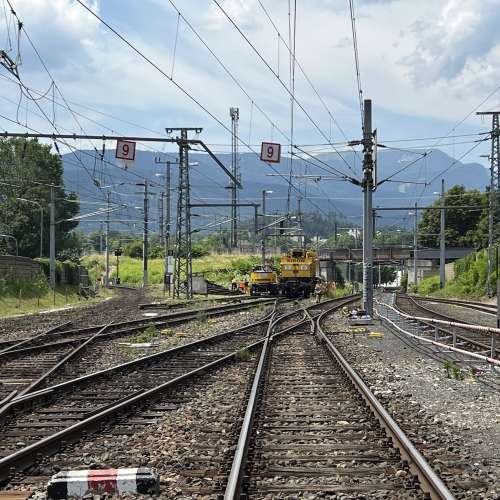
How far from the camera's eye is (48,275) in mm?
50781

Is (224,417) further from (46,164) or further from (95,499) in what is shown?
(46,164)

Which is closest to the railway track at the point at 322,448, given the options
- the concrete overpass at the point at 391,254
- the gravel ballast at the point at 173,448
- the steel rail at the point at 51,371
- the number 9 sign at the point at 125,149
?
the gravel ballast at the point at 173,448

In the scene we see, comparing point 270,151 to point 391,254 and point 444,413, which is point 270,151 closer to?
point 444,413

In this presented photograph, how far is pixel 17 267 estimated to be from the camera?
43312mm

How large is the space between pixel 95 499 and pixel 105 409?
3.44 m

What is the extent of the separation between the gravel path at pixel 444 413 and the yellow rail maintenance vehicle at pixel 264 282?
38.4 meters

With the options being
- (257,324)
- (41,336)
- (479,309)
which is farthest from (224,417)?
(479,309)

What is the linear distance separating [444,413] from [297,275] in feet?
A: 144

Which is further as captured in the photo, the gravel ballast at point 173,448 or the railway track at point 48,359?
the railway track at point 48,359

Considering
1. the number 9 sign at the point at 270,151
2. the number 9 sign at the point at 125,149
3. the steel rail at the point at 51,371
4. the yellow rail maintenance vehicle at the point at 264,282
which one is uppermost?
the number 9 sign at the point at 270,151

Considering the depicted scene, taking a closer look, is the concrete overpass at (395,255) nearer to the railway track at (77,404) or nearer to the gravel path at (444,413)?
the gravel path at (444,413)

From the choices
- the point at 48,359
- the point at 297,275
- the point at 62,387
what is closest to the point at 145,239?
the point at 297,275

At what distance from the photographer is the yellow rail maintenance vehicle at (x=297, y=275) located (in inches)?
2089

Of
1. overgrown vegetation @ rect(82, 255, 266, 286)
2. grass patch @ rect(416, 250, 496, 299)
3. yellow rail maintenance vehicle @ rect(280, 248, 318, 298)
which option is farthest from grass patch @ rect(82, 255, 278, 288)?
grass patch @ rect(416, 250, 496, 299)
